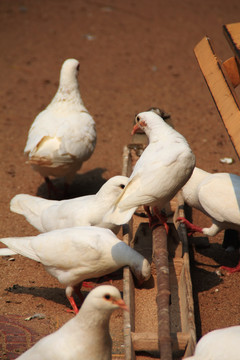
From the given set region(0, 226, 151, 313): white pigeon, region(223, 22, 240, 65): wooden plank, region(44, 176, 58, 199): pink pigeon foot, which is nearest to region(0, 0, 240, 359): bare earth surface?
region(44, 176, 58, 199): pink pigeon foot

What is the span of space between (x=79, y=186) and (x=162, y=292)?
11.0 feet

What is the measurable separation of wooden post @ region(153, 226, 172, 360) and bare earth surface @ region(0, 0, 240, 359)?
0.74 m

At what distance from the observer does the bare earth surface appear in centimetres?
448

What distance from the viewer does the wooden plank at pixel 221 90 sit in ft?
11.1

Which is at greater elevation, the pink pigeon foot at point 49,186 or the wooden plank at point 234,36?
the wooden plank at point 234,36

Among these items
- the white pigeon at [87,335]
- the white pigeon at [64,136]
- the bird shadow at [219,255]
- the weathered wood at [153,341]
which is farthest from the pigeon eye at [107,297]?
the white pigeon at [64,136]

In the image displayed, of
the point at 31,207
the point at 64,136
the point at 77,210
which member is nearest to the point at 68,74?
the point at 64,136

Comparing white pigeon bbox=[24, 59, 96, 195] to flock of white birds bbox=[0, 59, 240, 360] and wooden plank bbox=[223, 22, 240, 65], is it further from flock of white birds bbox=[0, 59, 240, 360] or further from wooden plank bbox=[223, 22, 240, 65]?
wooden plank bbox=[223, 22, 240, 65]

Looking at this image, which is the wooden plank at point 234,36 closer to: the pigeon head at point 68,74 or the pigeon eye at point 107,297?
the pigeon eye at point 107,297

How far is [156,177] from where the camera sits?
396 cm

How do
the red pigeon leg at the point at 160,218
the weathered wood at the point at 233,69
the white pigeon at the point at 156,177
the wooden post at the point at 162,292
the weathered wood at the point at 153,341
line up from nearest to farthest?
the wooden post at the point at 162,292 → the weathered wood at the point at 153,341 → the white pigeon at the point at 156,177 → the red pigeon leg at the point at 160,218 → the weathered wood at the point at 233,69

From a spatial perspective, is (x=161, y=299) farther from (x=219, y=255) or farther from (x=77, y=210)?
(x=219, y=255)

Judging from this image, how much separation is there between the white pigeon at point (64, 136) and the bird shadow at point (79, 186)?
0.74 feet

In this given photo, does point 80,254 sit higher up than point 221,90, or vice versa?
point 221,90
